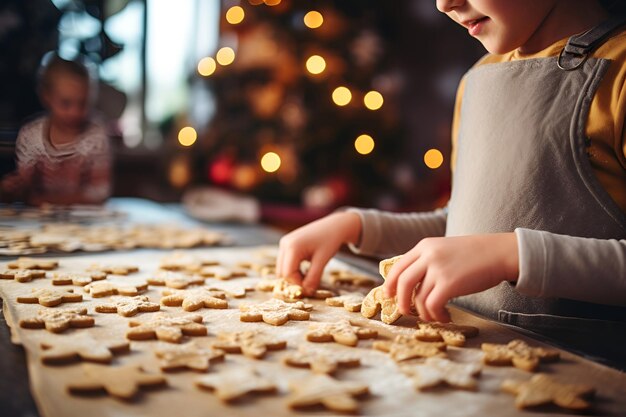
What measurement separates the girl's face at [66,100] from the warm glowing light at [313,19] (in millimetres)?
1717

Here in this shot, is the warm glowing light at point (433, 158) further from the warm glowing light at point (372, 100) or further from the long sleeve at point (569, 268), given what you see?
the long sleeve at point (569, 268)

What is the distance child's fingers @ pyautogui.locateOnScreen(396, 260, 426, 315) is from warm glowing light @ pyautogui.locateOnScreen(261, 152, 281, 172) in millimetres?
3193

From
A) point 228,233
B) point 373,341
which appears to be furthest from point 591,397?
point 228,233

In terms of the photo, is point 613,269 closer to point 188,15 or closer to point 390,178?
point 390,178

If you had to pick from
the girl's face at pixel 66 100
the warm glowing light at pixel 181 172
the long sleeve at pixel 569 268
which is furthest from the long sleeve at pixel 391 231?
the warm glowing light at pixel 181 172

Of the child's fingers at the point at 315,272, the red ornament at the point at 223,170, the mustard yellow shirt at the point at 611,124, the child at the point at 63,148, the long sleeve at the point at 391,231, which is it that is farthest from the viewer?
the red ornament at the point at 223,170

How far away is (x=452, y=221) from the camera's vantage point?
1.07 m

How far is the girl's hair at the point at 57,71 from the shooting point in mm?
2625

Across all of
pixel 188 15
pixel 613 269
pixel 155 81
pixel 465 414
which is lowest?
pixel 465 414

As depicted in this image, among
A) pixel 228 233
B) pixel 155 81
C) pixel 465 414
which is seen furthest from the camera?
pixel 155 81

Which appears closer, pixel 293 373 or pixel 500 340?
pixel 293 373

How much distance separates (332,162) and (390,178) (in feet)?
1.45

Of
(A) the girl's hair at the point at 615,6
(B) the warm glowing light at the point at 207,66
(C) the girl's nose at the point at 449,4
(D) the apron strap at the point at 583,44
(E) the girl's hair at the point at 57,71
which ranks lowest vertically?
(D) the apron strap at the point at 583,44

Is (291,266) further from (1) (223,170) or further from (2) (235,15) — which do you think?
(2) (235,15)
